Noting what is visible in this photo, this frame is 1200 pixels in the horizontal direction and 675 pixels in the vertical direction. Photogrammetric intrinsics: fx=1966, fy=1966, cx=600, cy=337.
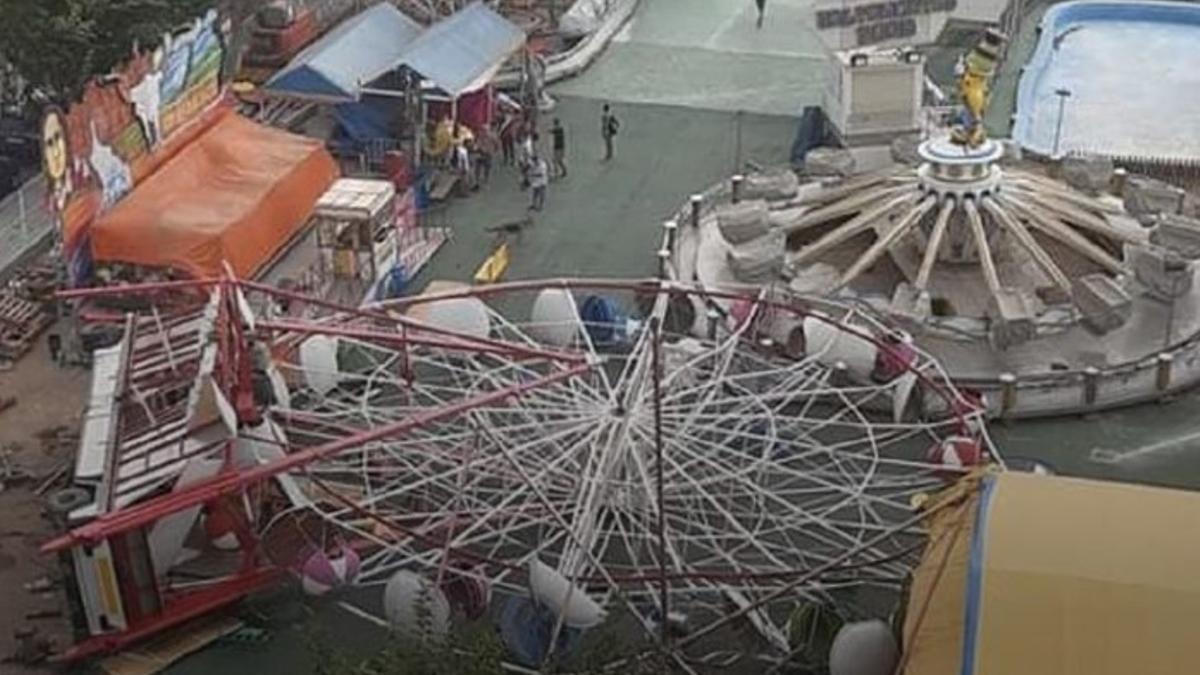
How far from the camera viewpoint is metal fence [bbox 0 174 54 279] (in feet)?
118

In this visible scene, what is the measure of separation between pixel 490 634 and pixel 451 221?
19.3m

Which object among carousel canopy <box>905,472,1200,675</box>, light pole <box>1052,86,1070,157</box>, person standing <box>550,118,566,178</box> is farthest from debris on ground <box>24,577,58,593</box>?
light pole <box>1052,86,1070,157</box>

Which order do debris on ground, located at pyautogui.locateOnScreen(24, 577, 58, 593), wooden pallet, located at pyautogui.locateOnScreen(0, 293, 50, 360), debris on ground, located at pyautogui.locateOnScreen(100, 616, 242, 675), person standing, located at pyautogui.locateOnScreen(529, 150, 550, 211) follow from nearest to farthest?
debris on ground, located at pyautogui.locateOnScreen(100, 616, 242, 675), debris on ground, located at pyautogui.locateOnScreen(24, 577, 58, 593), wooden pallet, located at pyautogui.locateOnScreen(0, 293, 50, 360), person standing, located at pyautogui.locateOnScreen(529, 150, 550, 211)

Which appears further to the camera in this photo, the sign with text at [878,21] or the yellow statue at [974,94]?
the sign with text at [878,21]

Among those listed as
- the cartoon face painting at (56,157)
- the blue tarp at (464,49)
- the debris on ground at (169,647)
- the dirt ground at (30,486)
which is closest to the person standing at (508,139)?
the blue tarp at (464,49)

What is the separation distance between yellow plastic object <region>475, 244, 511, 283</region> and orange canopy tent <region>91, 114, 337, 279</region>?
130 inches

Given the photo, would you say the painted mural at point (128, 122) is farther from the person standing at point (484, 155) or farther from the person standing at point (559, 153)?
the person standing at point (559, 153)

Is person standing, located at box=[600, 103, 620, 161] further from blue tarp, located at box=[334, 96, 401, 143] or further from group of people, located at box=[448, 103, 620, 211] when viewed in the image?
blue tarp, located at box=[334, 96, 401, 143]

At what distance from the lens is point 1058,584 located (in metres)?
19.7

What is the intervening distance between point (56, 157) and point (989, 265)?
49.3 ft

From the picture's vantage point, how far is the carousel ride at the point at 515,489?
79.3 ft

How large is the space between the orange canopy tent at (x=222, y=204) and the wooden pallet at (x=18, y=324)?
7.08 ft

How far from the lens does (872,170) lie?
37.2 metres

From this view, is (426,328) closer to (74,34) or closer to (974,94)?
(974,94)
